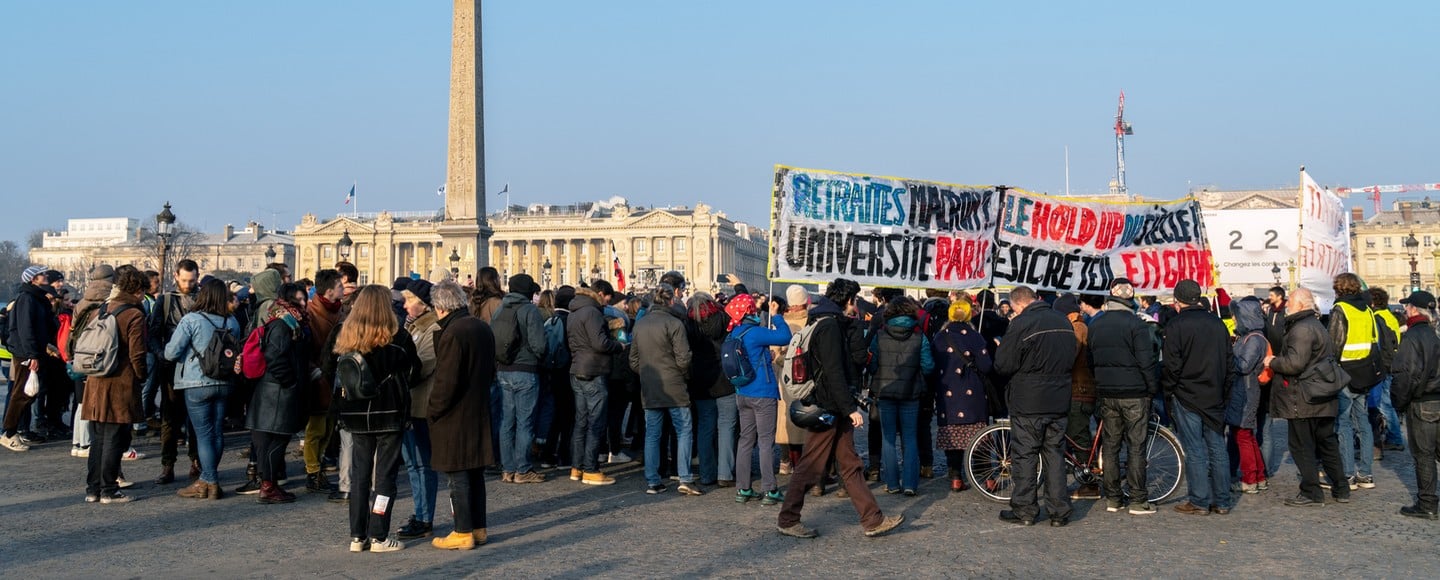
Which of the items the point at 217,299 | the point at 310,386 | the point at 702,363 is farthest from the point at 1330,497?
the point at 217,299

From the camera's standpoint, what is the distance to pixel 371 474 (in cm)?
742

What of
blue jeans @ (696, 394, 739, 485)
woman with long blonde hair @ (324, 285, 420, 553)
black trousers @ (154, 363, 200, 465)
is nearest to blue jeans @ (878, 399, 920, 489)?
blue jeans @ (696, 394, 739, 485)

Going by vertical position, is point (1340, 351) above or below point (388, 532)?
above

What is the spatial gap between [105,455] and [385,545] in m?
3.04

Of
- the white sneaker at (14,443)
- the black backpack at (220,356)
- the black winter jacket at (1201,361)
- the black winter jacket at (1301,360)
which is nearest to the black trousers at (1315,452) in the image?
the black winter jacket at (1301,360)

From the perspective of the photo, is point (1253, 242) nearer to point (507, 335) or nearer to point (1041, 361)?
point (1041, 361)

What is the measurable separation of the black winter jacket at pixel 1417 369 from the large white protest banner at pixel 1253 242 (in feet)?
23.0

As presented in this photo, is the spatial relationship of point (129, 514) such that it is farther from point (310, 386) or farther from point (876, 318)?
point (876, 318)

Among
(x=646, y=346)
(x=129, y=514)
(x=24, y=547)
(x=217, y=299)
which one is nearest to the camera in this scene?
(x=24, y=547)

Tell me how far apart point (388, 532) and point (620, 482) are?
3189mm

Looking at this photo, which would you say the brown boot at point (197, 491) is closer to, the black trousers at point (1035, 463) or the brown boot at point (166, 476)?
the brown boot at point (166, 476)

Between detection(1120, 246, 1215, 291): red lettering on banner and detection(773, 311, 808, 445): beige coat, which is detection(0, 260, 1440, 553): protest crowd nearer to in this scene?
detection(773, 311, 808, 445): beige coat

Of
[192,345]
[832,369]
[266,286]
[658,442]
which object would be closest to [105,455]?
[192,345]

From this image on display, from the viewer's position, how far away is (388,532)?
7.66 metres
